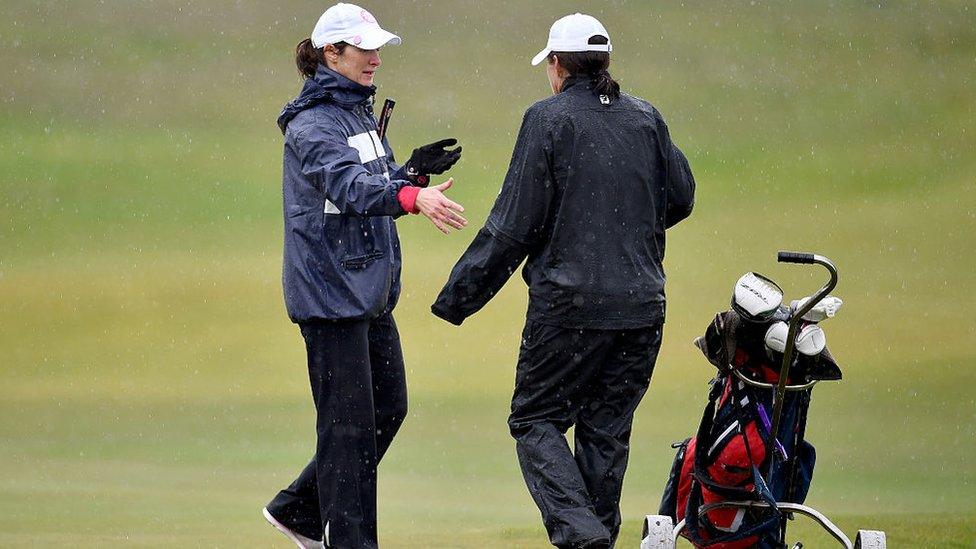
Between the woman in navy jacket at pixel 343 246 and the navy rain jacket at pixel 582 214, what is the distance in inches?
9.3

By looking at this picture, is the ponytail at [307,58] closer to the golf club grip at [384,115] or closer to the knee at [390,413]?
the golf club grip at [384,115]

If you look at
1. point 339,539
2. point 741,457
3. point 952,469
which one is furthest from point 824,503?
point 339,539

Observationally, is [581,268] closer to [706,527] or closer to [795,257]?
[795,257]

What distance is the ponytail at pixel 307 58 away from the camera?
17.1 feet

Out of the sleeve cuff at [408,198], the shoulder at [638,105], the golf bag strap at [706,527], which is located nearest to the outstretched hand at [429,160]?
the sleeve cuff at [408,198]

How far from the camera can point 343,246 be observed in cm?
500

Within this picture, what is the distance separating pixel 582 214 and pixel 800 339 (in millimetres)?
673

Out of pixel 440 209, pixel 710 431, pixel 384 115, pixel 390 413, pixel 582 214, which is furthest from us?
pixel 390 413

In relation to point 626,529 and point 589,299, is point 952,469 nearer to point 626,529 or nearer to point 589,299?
point 626,529

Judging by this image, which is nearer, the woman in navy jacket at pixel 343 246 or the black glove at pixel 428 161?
the woman in navy jacket at pixel 343 246

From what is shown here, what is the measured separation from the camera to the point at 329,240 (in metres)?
4.99

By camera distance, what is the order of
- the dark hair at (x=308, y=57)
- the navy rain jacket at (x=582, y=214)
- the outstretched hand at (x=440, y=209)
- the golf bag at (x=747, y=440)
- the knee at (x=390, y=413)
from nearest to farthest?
the outstretched hand at (x=440, y=209)
the navy rain jacket at (x=582, y=214)
the golf bag at (x=747, y=440)
the dark hair at (x=308, y=57)
the knee at (x=390, y=413)

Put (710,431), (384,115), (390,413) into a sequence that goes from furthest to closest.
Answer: (390,413) → (384,115) → (710,431)

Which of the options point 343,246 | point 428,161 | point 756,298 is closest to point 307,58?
point 428,161
